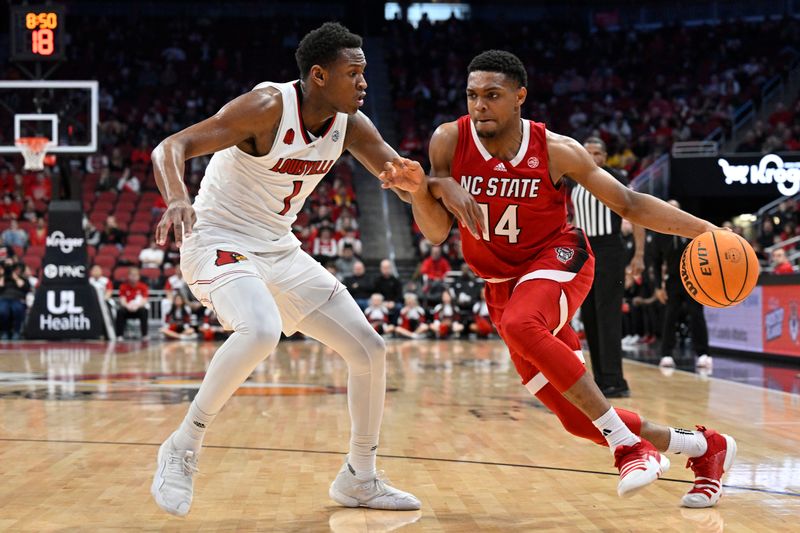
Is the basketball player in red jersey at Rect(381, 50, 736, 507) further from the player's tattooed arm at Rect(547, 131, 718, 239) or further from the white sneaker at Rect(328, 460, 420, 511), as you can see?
Result: the white sneaker at Rect(328, 460, 420, 511)

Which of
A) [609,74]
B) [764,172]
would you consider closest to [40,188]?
[764,172]

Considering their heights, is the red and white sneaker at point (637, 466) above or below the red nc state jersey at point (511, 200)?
below

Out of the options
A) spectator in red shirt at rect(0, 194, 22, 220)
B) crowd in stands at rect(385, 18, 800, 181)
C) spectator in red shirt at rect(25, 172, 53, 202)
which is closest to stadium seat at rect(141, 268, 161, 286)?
spectator in red shirt at rect(0, 194, 22, 220)

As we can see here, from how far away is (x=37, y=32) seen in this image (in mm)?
14664

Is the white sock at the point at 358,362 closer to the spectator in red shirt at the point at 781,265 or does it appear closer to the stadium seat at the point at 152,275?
the spectator in red shirt at the point at 781,265

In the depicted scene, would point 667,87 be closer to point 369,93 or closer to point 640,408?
point 369,93

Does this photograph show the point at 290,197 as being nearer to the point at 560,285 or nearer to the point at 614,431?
the point at 560,285

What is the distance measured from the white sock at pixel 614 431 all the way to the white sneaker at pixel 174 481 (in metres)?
1.60

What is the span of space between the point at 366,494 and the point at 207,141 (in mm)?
1568

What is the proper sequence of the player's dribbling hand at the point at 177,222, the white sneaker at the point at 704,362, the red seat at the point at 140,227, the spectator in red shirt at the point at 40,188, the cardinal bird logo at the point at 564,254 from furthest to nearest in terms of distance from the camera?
the spectator in red shirt at the point at 40,188 → the red seat at the point at 140,227 → the white sneaker at the point at 704,362 → the cardinal bird logo at the point at 564,254 → the player's dribbling hand at the point at 177,222

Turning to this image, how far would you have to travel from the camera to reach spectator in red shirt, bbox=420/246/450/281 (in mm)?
17250

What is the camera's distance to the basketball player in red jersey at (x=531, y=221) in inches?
157

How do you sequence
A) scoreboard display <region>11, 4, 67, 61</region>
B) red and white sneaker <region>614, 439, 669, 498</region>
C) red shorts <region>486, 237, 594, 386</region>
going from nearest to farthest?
red and white sneaker <region>614, 439, 669, 498</region>
red shorts <region>486, 237, 594, 386</region>
scoreboard display <region>11, 4, 67, 61</region>

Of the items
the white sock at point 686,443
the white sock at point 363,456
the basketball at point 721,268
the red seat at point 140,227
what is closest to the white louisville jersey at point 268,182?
the white sock at point 363,456
